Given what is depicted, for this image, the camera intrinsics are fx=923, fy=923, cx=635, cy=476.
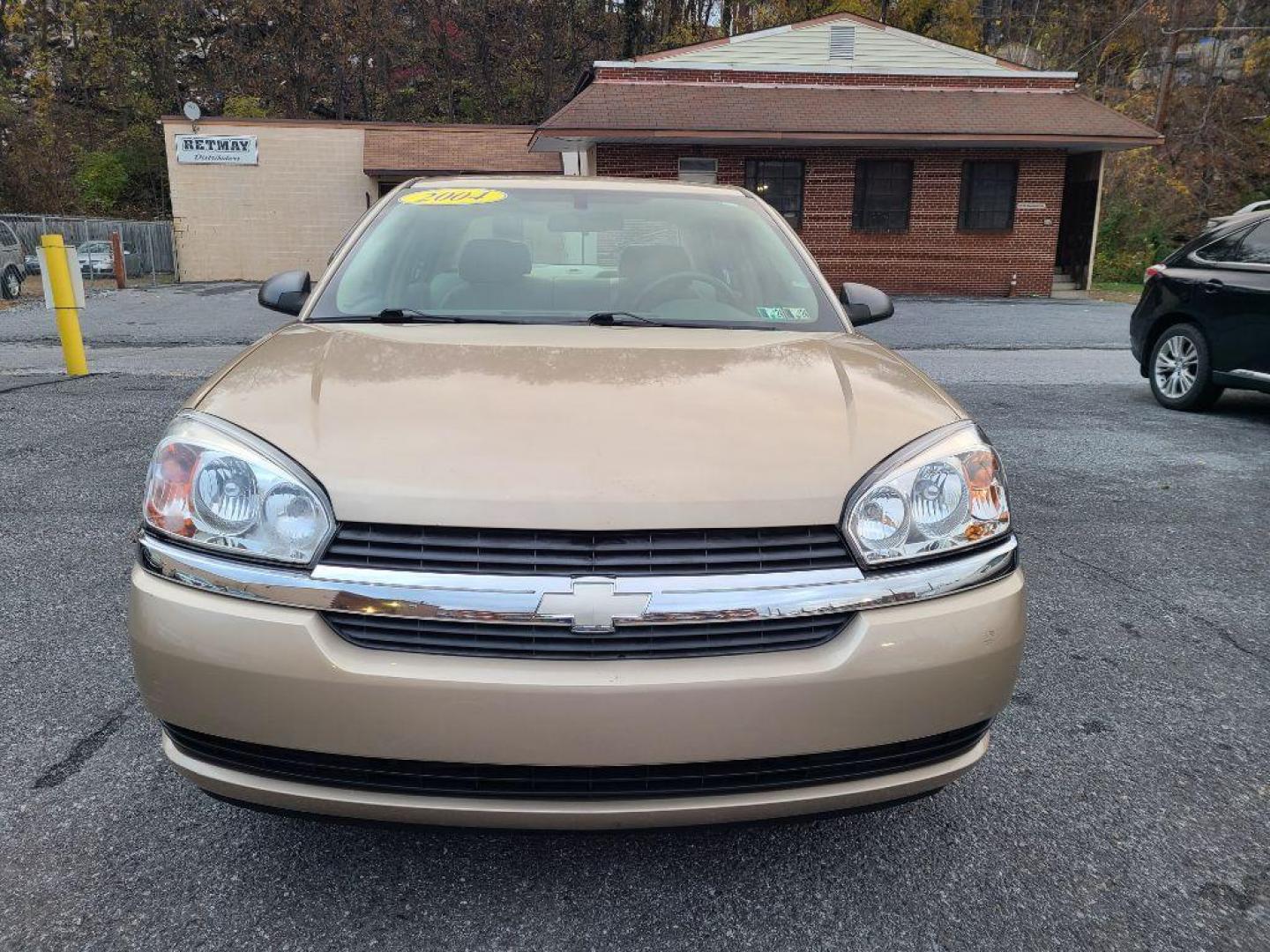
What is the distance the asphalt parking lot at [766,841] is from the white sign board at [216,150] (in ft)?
78.3

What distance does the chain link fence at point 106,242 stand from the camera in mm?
21047

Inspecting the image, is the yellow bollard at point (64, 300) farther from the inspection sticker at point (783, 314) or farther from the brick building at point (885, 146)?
the brick building at point (885, 146)

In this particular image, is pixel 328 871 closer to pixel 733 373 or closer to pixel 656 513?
pixel 656 513

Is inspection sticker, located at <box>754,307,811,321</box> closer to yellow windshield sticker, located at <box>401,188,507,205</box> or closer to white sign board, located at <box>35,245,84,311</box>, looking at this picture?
yellow windshield sticker, located at <box>401,188,507,205</box>

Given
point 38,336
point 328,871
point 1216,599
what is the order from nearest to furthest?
1. point 328,871
2. point 1216,599
3. point 38,336

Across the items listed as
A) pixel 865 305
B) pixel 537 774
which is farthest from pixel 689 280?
pixel 537 774

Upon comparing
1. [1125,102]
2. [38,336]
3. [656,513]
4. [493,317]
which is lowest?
[38,336]

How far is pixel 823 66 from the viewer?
21438 millimetres

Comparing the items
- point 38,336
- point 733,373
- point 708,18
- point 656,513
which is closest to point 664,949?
point 656,513

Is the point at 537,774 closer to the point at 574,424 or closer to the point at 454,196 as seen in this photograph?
the point at 574,424

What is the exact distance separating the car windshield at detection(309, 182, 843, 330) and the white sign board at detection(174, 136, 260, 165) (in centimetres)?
2482

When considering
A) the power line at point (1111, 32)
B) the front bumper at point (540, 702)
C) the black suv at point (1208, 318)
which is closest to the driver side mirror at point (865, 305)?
the front bumper at point (540, 702)

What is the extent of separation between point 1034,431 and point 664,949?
19.2ft

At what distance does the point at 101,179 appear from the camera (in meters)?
36.1
